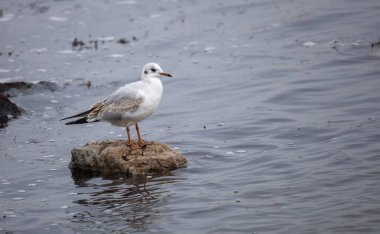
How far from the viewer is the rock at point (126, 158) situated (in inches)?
370

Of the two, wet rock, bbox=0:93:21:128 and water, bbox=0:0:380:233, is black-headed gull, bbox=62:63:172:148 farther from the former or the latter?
wet rock, bbox=0:93:21:128

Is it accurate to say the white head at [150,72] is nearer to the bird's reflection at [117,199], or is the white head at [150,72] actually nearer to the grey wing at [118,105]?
the grey wing at [118,105]

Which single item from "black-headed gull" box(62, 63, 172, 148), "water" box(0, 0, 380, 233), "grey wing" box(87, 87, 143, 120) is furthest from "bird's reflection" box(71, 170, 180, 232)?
"grey wing" box(87, 87, 143, 120)

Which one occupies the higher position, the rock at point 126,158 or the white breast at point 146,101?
the white breast at point 146,101

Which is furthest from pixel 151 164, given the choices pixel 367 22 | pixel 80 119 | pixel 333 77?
pixel 367 22

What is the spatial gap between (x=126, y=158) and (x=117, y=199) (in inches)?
38.4

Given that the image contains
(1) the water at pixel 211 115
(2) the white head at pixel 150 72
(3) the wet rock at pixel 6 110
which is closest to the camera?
(1) the water at pixel 211 115

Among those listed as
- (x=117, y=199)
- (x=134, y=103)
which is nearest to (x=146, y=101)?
(x=134, y=103)

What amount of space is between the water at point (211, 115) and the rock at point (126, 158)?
229 millimetres

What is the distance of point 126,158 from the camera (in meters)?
9.48

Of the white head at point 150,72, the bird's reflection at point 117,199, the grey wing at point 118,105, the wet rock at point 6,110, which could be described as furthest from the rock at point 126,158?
the wet rock at point 6,110

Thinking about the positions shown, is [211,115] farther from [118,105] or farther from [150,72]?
[118,105]

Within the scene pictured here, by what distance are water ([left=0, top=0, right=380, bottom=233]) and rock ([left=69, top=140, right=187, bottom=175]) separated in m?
0.23

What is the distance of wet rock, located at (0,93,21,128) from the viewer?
1259 centimetres
